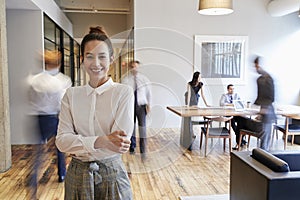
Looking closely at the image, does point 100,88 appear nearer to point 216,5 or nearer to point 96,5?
point 216,5

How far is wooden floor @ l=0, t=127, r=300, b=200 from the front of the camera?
2.89 m

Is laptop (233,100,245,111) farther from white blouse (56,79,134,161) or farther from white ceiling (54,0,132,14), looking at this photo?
white ceiling (54,0,132,14)

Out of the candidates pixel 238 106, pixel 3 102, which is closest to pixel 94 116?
pixel 3 102

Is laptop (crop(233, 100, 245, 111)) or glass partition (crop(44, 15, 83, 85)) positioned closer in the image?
laptop (crop(233, 100, 245, 111))

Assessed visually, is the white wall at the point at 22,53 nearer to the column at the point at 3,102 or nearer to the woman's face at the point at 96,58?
the column at the point at 3,102

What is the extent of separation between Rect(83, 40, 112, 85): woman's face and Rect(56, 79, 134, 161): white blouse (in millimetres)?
51

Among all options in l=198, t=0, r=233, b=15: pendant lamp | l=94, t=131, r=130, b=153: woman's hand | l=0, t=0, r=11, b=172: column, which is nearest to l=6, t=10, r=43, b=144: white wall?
l=0, t=0, r=11, b=172: column

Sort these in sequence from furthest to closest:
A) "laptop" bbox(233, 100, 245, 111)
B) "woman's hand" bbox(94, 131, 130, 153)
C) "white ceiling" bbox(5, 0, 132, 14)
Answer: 1. "white ceiling" bbox(5, 0, 132, 14)
2. "laptop" bbox(233, 100, 245, 111)
3. "woman's hand" bbox(94, 131, 130, 153)

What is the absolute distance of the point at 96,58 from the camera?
0.93 meters

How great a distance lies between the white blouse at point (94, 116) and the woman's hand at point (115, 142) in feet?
0.18

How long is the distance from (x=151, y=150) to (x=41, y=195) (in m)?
1.41

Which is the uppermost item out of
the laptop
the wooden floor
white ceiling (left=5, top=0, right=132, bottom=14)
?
white ceiling (left=5, top=0, right=132, bottom=14)

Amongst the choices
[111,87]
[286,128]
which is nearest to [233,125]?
[286,128]

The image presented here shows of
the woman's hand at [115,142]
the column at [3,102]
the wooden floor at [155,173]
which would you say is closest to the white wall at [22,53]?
the wooden floor at [155,173]
